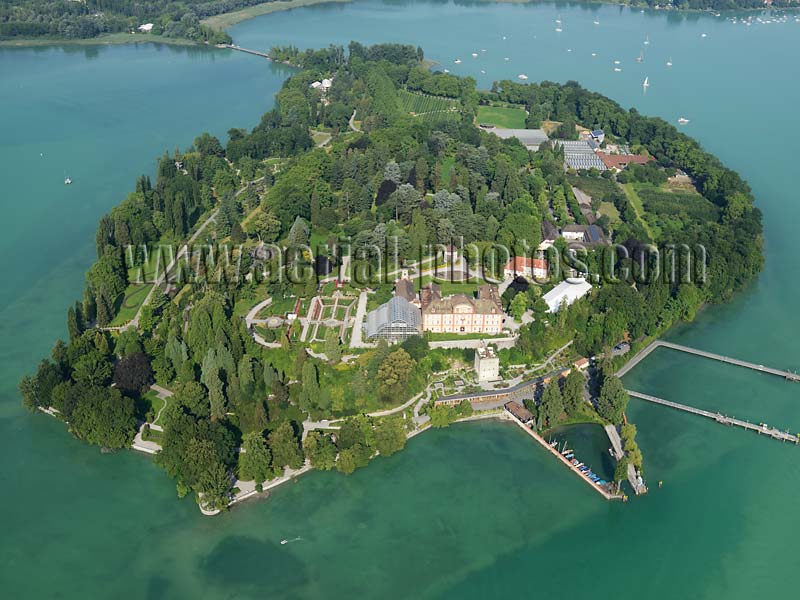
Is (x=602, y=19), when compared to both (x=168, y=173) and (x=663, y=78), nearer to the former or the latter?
(x=663, y=78)

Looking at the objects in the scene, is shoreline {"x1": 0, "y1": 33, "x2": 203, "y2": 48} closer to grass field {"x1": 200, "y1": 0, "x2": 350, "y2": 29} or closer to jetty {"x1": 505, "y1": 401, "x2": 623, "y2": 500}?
grass field {"x1": 200, "y1": 0, "x2": 350, "y2": 29}

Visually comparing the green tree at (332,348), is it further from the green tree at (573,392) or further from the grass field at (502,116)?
Result: the grass field at (502,116)

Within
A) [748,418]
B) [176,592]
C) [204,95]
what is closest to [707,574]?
[748,418]

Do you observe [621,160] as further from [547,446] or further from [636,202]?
[547,446]

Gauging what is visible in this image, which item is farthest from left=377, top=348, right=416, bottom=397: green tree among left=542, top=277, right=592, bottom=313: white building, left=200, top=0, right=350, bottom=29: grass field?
left=200, top=0, right=350, bottom=29: grass field

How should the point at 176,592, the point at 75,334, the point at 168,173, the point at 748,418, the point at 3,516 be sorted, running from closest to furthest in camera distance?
the point at 176,592 → the point at 3,516 → the point at 748,418 → the point at 75,334 → the point at 168,173

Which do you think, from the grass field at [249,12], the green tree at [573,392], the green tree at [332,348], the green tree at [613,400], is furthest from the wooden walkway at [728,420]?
the grass field at [249,12]
